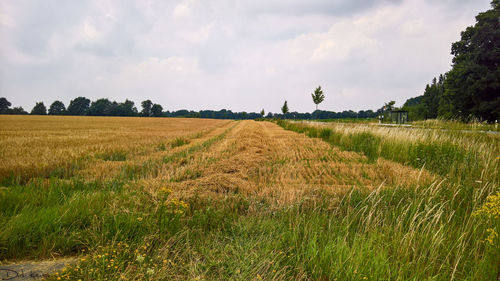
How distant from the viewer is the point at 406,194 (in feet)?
12.9

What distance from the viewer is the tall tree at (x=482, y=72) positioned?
78.3ft

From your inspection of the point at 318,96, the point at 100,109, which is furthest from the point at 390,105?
the point at 100,109

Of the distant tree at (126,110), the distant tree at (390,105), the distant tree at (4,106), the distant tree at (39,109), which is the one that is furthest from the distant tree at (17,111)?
the distant tree at (390,105)

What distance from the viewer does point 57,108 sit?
97.0 meters

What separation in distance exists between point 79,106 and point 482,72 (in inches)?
4997

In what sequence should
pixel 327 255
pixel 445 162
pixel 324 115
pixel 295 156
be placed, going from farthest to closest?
pixel 324 115 < pixel 295 156 < pixel 445 162 < pixel 327 255

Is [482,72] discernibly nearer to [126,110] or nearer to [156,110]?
[126,110]

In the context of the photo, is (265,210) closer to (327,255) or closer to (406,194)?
(327,255)

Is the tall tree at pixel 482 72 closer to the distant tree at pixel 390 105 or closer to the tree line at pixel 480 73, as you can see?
the tree line at pixel 480 73

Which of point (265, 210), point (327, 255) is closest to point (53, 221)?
point (265, 210)

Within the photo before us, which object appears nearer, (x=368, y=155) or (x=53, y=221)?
→ (x=53, y=221)

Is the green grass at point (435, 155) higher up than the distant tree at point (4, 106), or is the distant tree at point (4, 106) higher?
the distant tree at point (4, 106)

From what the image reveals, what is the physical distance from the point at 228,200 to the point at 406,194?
3.09 metres

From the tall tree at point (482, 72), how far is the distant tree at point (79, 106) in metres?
119
